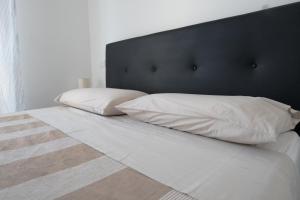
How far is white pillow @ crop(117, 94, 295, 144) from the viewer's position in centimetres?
72

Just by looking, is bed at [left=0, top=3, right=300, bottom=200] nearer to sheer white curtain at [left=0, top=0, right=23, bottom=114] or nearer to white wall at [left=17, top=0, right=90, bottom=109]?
sheer white curtain at [left=0, top=0, right=23, bottom=114]

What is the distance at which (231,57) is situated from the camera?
114 centimetres

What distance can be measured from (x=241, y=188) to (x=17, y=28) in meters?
2.42

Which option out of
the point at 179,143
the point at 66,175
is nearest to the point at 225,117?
the point at 179,143

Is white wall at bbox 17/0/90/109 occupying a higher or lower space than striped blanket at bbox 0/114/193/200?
higher

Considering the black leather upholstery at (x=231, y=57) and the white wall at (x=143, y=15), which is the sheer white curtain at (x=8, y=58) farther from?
the black leather upholstery at (x=231, y=57)

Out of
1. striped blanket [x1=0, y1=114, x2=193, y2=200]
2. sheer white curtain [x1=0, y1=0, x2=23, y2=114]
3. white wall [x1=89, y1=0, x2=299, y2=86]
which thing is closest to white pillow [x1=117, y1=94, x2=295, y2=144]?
striped blanket [x1=0, y1=114, x2=193, y2=200]

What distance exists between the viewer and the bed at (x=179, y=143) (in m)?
0.51

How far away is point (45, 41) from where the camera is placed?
2250 mm

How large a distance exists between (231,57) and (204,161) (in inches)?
28.6

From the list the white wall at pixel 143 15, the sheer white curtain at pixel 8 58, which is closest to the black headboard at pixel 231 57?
the white wall at pixel 143 15

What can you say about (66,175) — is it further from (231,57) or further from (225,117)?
(231,57)

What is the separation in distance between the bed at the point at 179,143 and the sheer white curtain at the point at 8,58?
76cm

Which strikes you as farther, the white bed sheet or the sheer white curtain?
the sheer white curtain
